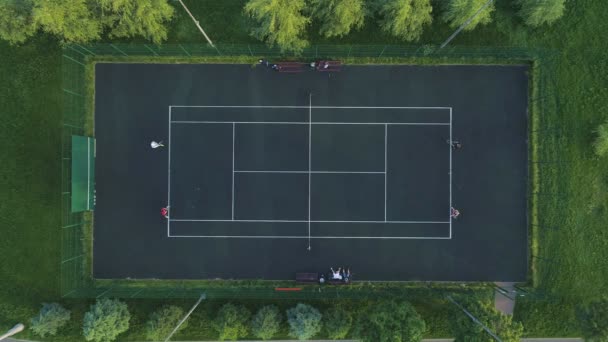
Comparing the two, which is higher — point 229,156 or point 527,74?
point 527,74

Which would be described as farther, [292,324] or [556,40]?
[556,40]

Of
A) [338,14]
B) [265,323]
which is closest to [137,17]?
[338,14]

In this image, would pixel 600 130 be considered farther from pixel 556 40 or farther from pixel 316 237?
pixel 316 237

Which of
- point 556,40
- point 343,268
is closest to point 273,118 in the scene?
point 343,268

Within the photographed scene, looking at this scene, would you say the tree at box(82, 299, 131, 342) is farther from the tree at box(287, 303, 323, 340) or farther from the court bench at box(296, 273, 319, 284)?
the court bench at box(296, 273, 319, 284)

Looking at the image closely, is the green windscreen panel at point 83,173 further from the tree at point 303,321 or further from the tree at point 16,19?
the tree at point 303,321

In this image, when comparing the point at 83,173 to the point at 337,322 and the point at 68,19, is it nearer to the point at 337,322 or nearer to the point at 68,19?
the point at 68,19

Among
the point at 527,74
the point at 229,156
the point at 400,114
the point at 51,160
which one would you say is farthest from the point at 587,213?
the point at 51,160

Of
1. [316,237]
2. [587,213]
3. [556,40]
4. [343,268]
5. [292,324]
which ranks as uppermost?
[556,40]
